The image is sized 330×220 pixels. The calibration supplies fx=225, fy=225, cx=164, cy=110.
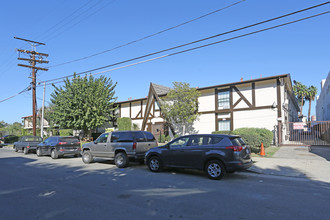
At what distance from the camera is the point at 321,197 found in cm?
595

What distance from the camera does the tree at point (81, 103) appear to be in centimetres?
2661

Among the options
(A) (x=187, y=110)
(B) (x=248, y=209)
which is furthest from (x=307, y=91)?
(B) (x=248, y=209)

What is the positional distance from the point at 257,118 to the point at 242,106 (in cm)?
171

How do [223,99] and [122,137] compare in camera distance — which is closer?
[122,137]

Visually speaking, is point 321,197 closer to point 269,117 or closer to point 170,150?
point 170,150

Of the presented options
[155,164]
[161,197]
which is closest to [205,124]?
[155,164]

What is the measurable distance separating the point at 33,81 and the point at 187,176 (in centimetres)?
2546

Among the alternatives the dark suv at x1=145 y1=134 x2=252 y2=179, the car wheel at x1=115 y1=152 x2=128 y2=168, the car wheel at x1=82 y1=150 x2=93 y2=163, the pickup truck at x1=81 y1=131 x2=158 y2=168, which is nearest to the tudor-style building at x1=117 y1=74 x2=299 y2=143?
the pickup truck at x1=81 y1=131 x2=158 y2=168

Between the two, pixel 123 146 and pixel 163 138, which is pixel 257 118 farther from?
pixel 123 146

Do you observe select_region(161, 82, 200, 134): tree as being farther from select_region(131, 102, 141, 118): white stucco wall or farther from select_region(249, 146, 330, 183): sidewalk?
→ select_region(249, 146, 330, 183): sidewalk

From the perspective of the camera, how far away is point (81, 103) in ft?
87.2

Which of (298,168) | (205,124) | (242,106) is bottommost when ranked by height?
(298,168)

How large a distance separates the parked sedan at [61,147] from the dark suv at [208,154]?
814 centimetres

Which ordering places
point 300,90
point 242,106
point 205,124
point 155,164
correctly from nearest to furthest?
point 155,164, point 242,106, point 205,124, point 300,90
